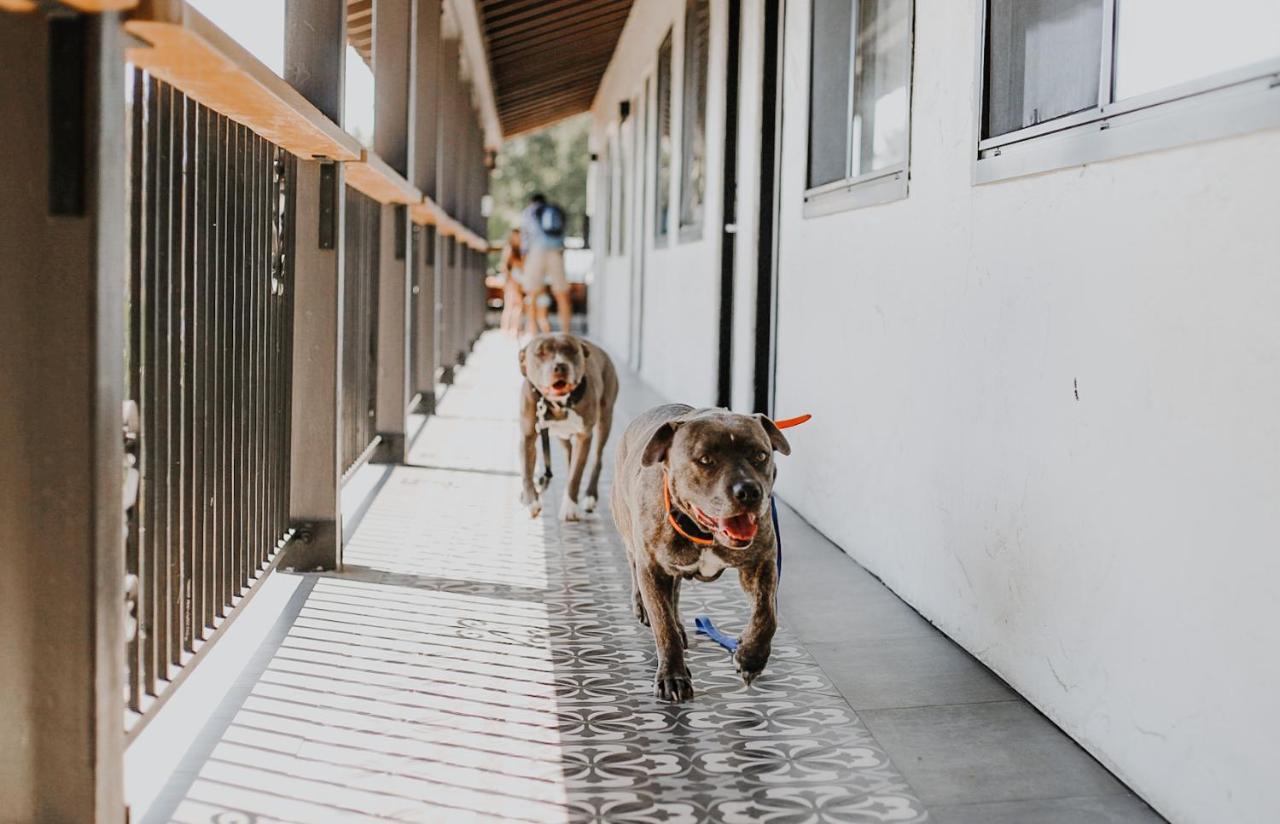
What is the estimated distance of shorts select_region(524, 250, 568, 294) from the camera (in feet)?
50.3

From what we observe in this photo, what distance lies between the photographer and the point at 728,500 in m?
2.97

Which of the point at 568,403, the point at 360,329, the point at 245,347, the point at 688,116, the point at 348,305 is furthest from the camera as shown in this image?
the point at 688,116

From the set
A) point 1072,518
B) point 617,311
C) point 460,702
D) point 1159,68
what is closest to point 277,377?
point 460,702

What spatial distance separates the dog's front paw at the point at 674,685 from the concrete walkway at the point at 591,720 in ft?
0.12

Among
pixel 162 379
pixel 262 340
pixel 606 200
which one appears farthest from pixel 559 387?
pixel 606 200

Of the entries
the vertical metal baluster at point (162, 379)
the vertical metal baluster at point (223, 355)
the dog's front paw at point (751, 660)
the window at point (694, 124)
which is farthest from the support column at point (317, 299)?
the window at point (694, 124)

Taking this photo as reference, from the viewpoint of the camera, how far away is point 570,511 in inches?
220

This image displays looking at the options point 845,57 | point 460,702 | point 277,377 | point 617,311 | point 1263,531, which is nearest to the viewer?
point 1263,531

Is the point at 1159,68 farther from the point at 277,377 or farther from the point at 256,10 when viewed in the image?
the point at 256,10

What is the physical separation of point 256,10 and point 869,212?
297 cm

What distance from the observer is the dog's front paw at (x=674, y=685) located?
3.21m

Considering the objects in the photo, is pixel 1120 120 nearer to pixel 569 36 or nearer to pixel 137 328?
pixel 137 328

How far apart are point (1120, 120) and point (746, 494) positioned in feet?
3.77

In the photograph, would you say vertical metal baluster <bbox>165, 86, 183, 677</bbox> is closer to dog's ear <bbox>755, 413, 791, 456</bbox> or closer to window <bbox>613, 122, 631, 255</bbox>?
dog's ear <bbox>755, 413, 791, 456</bbox>
